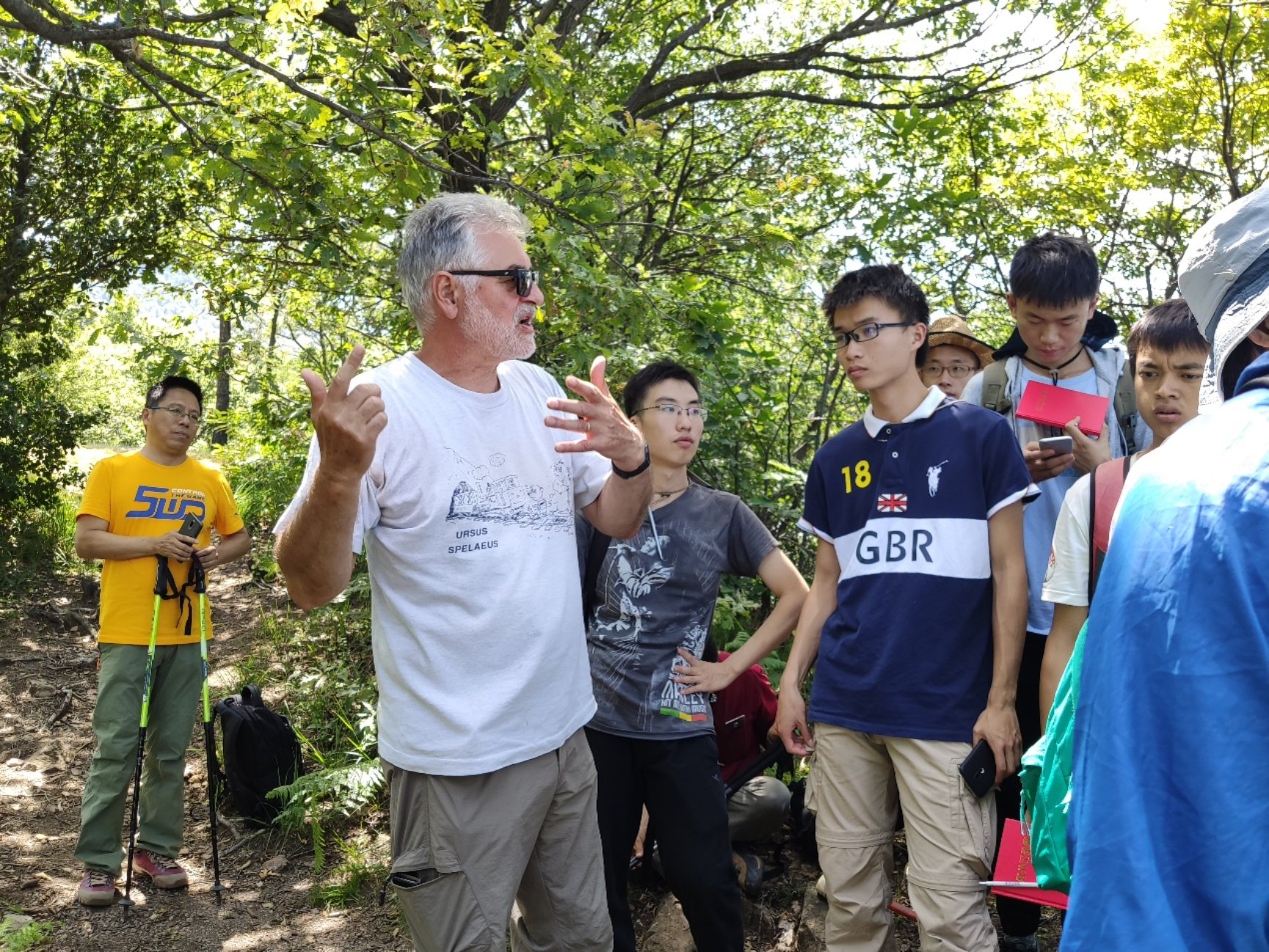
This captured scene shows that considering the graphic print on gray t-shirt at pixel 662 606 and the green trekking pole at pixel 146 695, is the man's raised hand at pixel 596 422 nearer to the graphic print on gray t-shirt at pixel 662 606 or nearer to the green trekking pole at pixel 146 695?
the graphic print on gray t-shirt at pixel 662 606

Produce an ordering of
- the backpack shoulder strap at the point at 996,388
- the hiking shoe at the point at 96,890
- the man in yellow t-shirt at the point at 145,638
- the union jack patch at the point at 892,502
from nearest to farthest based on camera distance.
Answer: the union jack patch at the point at 892,502 → the backpack shoulder strap at the point at 996,388 → the hiking shoe at the point at 96,890 → the man in yellow t-shirt at the point at 145,638

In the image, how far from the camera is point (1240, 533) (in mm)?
906

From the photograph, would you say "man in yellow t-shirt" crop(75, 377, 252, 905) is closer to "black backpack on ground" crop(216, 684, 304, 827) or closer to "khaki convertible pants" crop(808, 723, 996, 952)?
"black backpack on ground" crop(216, 684, 304, 827)

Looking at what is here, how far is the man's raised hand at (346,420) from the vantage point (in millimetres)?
2092

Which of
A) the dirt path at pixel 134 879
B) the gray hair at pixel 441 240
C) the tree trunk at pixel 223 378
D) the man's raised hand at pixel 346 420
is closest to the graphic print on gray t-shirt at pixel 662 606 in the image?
the gray hair at pixel 441 240

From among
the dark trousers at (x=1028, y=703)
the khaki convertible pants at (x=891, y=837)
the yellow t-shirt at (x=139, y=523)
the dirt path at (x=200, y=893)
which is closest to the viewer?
the khaki convertible pants at (x=891, y=837)

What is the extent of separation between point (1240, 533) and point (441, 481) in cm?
187

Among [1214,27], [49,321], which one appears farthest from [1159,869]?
[49,321]

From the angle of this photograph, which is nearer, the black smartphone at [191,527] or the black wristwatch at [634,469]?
the black wristwatch at [634,469]

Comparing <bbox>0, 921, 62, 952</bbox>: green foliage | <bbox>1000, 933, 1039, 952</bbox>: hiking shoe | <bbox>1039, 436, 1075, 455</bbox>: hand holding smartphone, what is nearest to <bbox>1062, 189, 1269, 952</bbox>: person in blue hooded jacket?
<bbox>1039, 436, 1075, 455</bbox>: hand holding smartphone

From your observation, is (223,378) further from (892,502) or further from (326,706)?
(892,502)

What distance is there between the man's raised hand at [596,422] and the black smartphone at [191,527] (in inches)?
122

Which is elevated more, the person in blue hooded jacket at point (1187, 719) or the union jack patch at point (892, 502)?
the union jack patch at point (892, 502)

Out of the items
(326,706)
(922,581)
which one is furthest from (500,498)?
(326,706)
